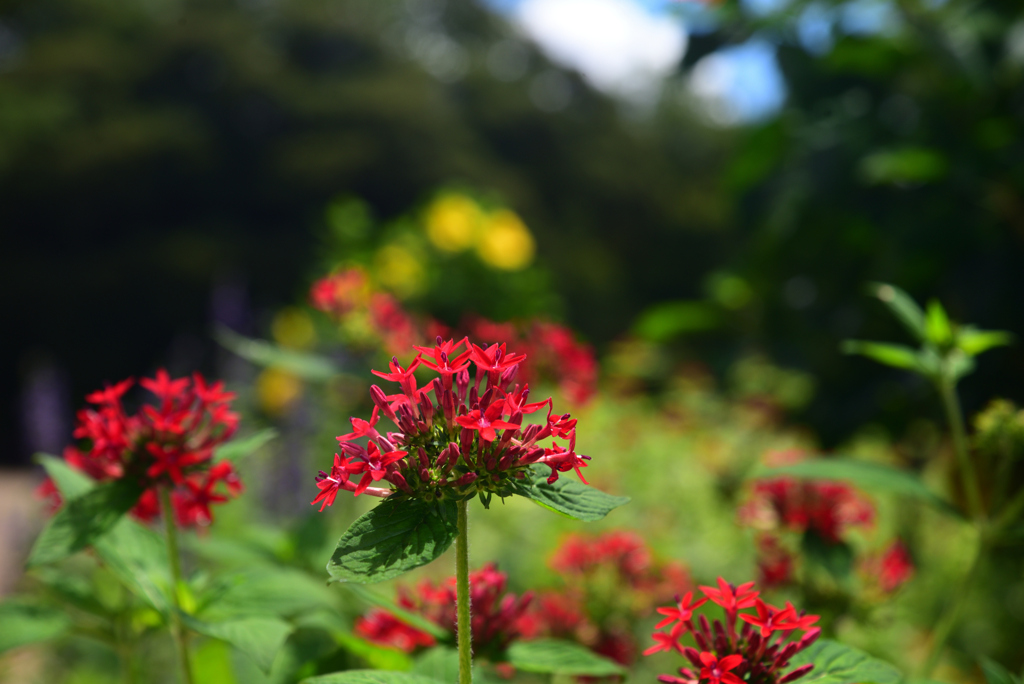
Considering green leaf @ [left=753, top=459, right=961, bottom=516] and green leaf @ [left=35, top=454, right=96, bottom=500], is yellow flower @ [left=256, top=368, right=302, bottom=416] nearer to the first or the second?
green leaf @ [left=35, top=454, right=96, bottom=500]

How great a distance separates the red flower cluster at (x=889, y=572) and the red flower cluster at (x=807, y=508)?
3.0 inches

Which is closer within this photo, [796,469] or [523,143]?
[796,469]

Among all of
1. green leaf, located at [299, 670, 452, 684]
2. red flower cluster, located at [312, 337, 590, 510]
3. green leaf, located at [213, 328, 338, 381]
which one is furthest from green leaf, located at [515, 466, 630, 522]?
green leaf, located at [213, 328, 338, 381]

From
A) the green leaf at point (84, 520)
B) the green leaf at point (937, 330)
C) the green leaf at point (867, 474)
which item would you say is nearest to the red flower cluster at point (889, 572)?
the green leaf at point (867, 474)

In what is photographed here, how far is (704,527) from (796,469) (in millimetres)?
2057

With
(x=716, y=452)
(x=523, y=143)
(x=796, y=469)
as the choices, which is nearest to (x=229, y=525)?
(x=716, y=452)

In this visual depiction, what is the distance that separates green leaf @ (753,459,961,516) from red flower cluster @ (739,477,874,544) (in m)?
0.16

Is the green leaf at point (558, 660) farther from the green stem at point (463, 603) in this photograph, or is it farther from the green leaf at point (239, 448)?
the green leaf at point (239, 448)

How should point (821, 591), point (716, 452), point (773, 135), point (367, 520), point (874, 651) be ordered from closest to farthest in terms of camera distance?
1. point (367, 520)
2. point (821, 591)
3. point (874, 651)
4. point (773, 135)
5. point (716, 452)

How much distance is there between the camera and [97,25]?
8773 mm

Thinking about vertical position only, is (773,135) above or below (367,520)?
above

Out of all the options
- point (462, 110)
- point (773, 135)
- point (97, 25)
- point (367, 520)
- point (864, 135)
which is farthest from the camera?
point (462, 110)

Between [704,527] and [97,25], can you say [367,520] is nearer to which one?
[704,527]

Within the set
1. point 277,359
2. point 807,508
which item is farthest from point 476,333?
point 807,508
